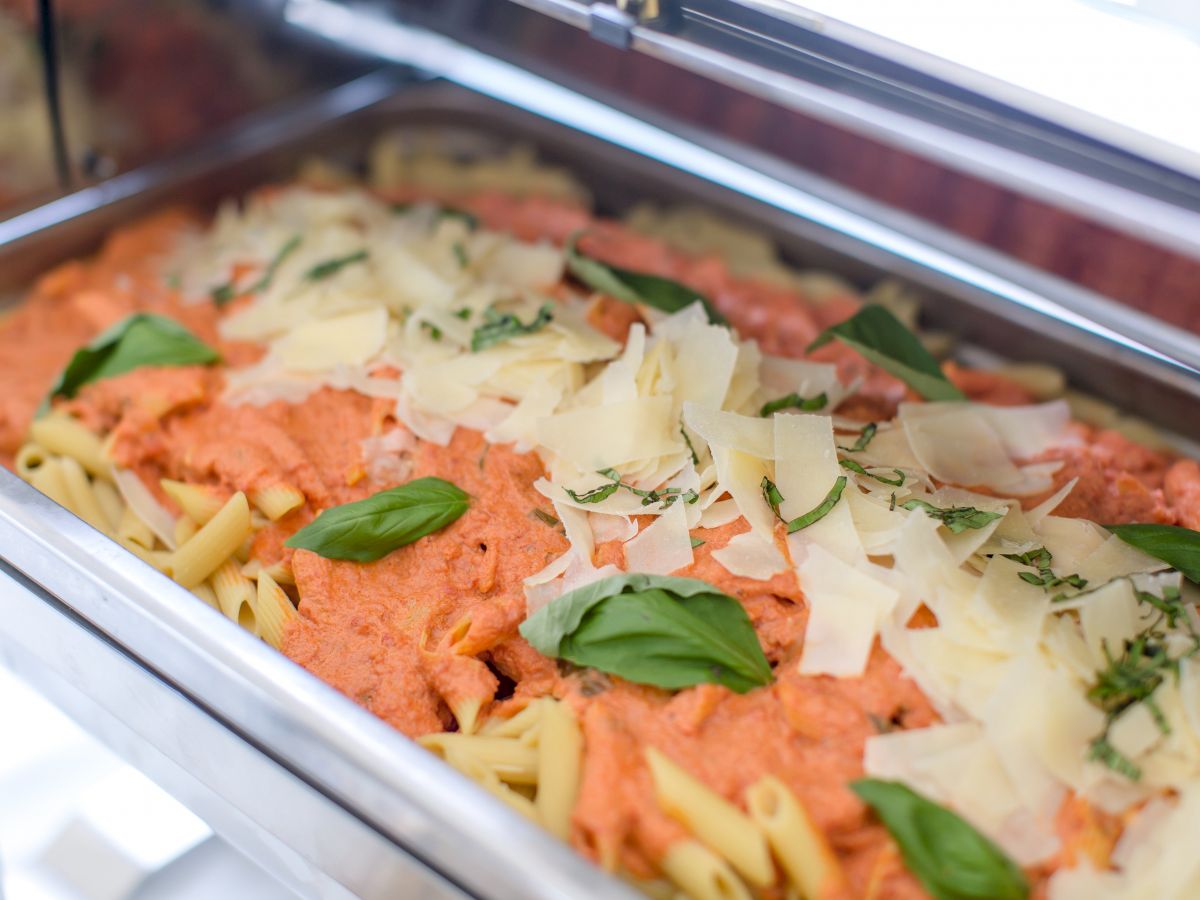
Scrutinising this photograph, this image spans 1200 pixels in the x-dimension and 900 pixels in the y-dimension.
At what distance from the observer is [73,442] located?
1916mm

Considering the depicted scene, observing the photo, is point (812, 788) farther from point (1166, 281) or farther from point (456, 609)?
point (1166, 281)

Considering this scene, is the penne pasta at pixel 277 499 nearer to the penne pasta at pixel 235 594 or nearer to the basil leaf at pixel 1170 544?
the penne pasta at pixel 235 594

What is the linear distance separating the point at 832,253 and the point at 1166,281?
83cm

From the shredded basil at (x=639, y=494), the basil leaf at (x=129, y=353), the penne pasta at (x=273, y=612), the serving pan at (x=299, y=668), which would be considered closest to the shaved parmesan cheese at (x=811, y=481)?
the shredded basil at (x=639, y=494)

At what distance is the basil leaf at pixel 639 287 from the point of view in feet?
6.57

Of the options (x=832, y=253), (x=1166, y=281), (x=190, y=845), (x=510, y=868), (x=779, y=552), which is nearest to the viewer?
(x=510, y=868)

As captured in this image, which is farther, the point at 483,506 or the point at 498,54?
the point at 498,54

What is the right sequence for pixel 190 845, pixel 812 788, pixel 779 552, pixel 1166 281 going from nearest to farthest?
pixel 812 788
pixel 779 552
pixel 190 845
pixel 1166 281

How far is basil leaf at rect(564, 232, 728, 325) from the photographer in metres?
2.00

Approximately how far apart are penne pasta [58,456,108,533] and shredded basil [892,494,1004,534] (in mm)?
1276

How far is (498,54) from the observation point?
2.48 m

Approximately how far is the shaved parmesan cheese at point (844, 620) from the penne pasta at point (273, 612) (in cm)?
73

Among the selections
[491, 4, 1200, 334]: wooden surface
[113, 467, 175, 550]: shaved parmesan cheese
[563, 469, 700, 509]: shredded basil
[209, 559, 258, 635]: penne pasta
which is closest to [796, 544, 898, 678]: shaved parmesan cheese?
[563, 469, 700, 509]: shredded basil

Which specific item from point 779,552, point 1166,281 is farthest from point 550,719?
point 1166,281
